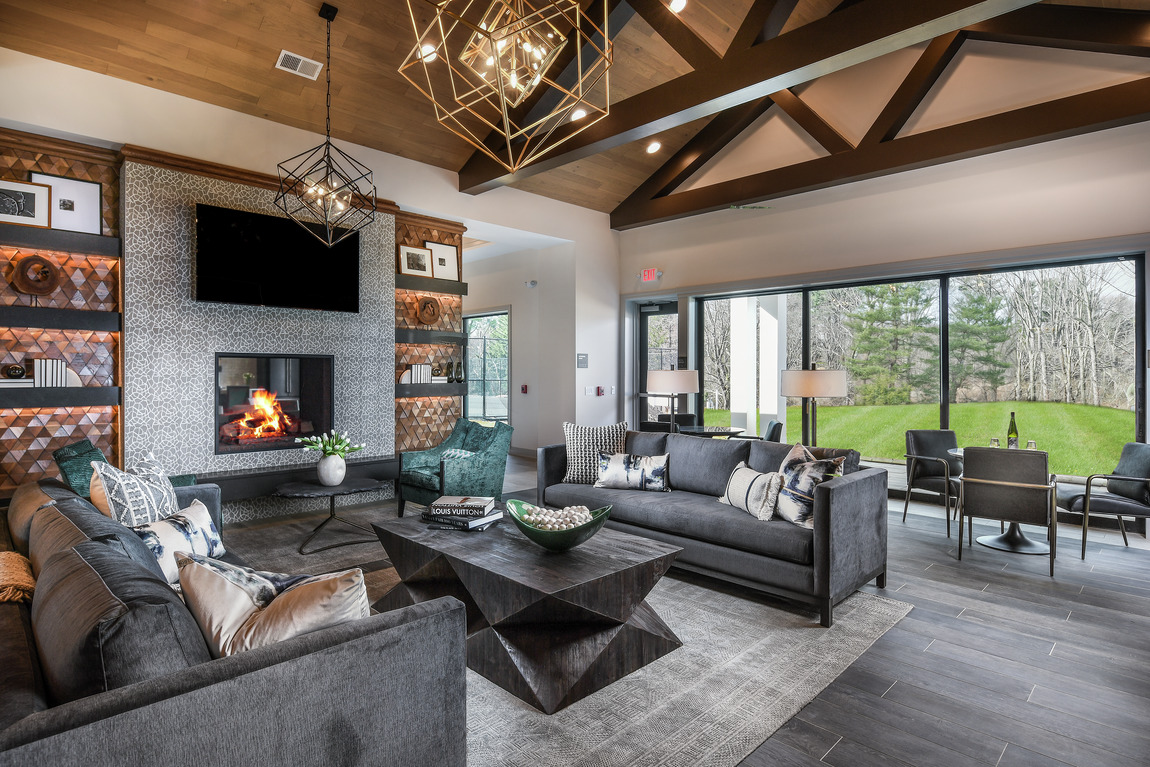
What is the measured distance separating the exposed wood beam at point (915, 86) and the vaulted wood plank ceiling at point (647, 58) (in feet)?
0.04

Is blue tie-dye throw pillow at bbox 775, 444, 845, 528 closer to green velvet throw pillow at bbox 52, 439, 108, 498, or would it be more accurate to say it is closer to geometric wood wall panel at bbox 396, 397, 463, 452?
green velvet throw pillow at bbox 52, 439, 108, 498

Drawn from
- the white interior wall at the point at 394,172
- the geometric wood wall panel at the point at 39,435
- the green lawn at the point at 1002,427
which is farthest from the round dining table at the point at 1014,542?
the geometric wood wall panel at the point at 39,435

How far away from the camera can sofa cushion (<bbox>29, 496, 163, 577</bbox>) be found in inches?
66.4

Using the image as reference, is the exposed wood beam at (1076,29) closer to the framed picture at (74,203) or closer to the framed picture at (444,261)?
the framed picture at (444,261)

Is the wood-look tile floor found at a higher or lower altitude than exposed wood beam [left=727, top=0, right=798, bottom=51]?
lower

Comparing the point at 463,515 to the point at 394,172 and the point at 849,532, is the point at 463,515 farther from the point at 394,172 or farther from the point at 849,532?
the point at 394,172

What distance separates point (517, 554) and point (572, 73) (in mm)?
4505

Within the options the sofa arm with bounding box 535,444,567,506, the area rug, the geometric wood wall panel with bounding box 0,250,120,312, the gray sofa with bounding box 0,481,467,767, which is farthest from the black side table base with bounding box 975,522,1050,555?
the geometric wood wall panel with bounding box 0,250,120,312

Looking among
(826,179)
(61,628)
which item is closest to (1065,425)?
(826,179)

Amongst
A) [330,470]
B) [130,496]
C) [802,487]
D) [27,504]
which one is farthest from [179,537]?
[802,487]

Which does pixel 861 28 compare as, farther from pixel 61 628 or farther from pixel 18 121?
pixel 18 121

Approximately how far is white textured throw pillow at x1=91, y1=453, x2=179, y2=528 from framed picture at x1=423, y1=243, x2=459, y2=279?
13.4ft

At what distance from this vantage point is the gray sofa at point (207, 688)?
1.01m

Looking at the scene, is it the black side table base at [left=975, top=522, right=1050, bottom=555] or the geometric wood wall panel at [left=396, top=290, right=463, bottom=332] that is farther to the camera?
the geometric wood wall panel at [left=396, top=290, right=463, bottom=332]
